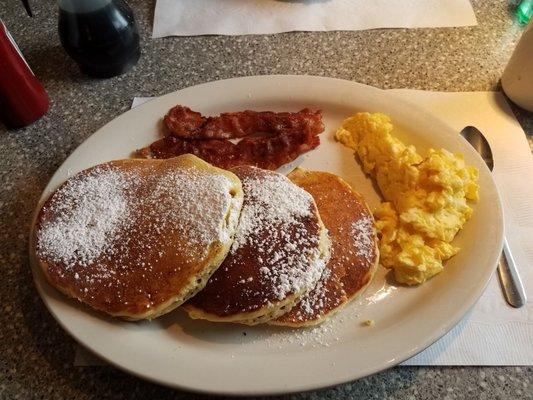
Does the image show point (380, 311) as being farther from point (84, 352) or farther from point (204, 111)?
point (204, 111)

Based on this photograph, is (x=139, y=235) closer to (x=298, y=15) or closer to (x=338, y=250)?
(x=338, y=250)

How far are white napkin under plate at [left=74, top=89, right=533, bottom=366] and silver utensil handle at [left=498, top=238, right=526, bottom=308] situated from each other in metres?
0.02

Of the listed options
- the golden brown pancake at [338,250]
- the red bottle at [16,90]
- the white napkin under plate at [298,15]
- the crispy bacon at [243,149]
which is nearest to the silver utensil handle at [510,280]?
the golden brown pancake at [338,250]

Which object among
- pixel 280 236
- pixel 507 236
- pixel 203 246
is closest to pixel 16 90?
pixel 203 246

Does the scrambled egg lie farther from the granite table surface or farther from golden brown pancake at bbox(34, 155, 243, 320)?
golden brown pancake at bbox(34, 155, 243, 320)

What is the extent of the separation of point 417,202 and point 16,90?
133 centimetres

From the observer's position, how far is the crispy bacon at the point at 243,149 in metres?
1.42

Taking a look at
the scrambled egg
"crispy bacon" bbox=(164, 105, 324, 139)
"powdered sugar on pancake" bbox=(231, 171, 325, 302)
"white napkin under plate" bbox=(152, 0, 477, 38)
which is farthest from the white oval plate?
"white napkin under plate" bbox=(152, 0, 477, 38)

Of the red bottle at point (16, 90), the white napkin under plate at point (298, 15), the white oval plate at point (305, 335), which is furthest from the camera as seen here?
the white napkin under plate at point (298, 15)

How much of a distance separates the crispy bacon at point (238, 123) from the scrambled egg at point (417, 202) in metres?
0.22

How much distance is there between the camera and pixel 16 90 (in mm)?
1512

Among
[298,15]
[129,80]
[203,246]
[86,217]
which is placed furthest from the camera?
[298,15]

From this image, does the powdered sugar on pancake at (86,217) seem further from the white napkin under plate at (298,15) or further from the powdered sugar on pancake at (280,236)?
the white napkin under plate at (298,15)

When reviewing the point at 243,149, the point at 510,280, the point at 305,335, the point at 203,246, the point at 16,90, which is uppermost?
the point at 16,90
